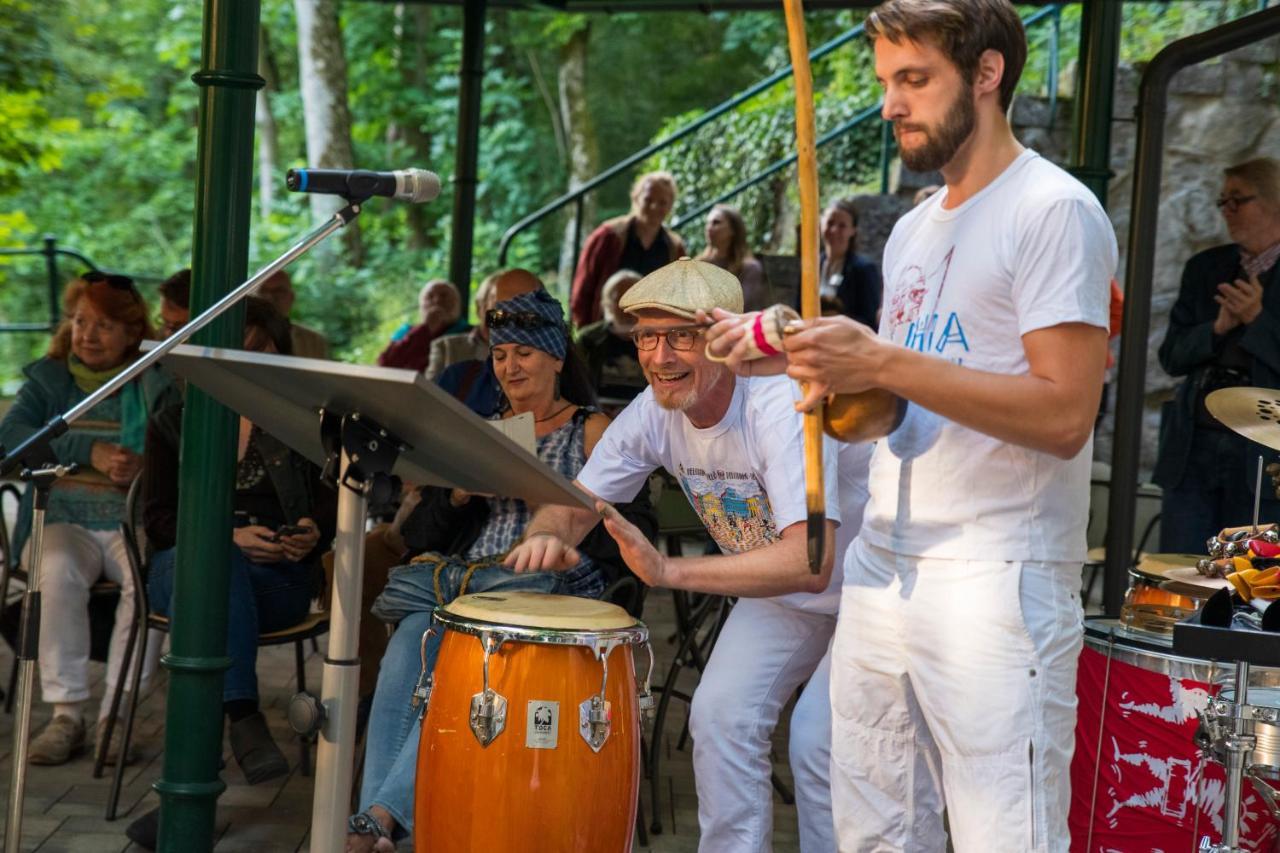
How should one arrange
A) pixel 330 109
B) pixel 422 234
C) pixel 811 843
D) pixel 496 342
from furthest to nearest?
pixel 422 234 < pixel 330 109 < pixel 496 342 < pixel 811 843

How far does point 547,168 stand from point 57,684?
17912 mm

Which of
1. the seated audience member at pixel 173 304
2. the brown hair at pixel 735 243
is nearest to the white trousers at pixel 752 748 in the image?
the seated audience member at pixel 173 304

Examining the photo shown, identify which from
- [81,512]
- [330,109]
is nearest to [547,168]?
[330,109]

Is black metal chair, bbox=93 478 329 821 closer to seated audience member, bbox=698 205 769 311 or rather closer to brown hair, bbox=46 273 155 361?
brown hair, bbox=46 273 155 361

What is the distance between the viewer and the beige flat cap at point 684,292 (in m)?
3.61

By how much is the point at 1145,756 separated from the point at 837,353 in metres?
1.85

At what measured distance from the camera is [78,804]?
464 cm

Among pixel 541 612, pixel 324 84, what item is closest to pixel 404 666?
pixel 541 612

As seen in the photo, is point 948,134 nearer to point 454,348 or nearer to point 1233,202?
point 1233,202

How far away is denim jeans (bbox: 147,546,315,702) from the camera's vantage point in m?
4.60

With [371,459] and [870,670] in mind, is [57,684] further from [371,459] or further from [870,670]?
[870,670]

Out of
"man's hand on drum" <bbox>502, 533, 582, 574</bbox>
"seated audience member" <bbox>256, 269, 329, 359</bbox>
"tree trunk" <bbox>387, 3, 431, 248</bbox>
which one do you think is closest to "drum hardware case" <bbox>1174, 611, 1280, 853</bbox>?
"man's hand on drum" <bbox>502, 533, 582, 574</bbox>

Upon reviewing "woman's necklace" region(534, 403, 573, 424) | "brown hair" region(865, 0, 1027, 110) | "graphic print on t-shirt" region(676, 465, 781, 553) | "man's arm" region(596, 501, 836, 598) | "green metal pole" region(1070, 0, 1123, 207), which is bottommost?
"man's arm" region(596, 501, 836, 598)

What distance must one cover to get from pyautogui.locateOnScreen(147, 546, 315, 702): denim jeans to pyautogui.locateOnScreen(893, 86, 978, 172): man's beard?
2793 millimetres
